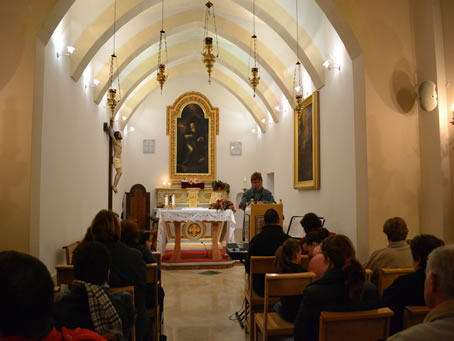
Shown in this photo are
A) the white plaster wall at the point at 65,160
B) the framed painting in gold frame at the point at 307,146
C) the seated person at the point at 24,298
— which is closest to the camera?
the seated person at the point at 24,298

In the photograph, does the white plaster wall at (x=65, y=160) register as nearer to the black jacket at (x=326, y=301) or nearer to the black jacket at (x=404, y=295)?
the black jacket at (x=326, y=301)

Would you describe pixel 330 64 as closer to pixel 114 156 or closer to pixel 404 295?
pixel 404 295

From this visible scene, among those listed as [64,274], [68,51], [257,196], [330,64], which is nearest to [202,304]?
[257,196]

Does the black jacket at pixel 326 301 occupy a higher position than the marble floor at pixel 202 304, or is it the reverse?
the black jacket at pixel 326 301

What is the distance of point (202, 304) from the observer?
5828 mm

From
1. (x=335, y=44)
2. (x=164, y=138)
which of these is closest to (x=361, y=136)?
(x=335, y=44)

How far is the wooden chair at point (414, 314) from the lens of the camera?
91.4 inches

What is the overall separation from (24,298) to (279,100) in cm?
1055

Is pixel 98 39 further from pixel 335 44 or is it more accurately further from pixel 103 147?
pixel 335 44

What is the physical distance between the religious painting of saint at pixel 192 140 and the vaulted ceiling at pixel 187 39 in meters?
1.71

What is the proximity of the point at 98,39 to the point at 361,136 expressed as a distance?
5.05 metres

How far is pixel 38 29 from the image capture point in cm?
427

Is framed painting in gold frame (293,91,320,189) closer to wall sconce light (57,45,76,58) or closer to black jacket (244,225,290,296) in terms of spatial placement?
black jacket (244,225,290,296)

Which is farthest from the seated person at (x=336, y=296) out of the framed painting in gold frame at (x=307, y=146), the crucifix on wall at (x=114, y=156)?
the crucifix on wall at (x=114, y=156)
